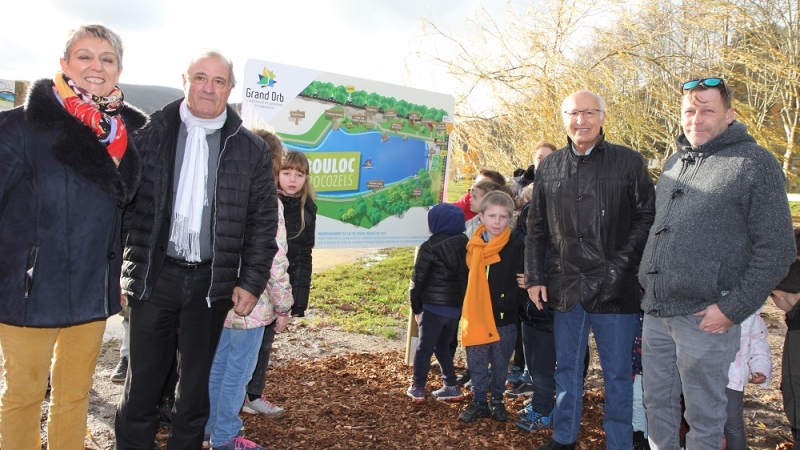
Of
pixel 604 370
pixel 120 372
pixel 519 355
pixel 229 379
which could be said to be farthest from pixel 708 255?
pixel 120 372

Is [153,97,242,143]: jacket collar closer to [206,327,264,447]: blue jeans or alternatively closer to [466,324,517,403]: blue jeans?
[206,327,264,447]: blue jeans

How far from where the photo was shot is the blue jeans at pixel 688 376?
10.0ft

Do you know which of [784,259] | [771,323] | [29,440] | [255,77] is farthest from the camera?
[771,323]

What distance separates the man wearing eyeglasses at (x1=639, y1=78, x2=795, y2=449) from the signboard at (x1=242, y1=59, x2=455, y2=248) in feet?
8.36

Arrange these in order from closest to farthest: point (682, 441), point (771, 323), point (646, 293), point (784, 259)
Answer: point (784, 259) < point (646, 293) < point (682, 441) < point (771, 323)

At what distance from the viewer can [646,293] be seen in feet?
10.9

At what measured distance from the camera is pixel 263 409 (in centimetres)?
418

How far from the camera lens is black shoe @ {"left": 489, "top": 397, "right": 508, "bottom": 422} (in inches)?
171

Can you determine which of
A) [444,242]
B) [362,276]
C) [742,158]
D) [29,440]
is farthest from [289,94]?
[362,276]

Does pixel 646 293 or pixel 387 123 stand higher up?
pixel 387 123

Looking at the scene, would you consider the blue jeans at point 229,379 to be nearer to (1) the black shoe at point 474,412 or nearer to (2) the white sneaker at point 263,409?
(2) the white sneaker at point 263,409

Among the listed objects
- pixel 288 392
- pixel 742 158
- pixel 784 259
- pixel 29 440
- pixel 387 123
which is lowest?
pixel 288 392

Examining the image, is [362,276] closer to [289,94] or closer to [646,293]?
[289,94]

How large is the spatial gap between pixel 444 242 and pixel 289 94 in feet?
5.81
